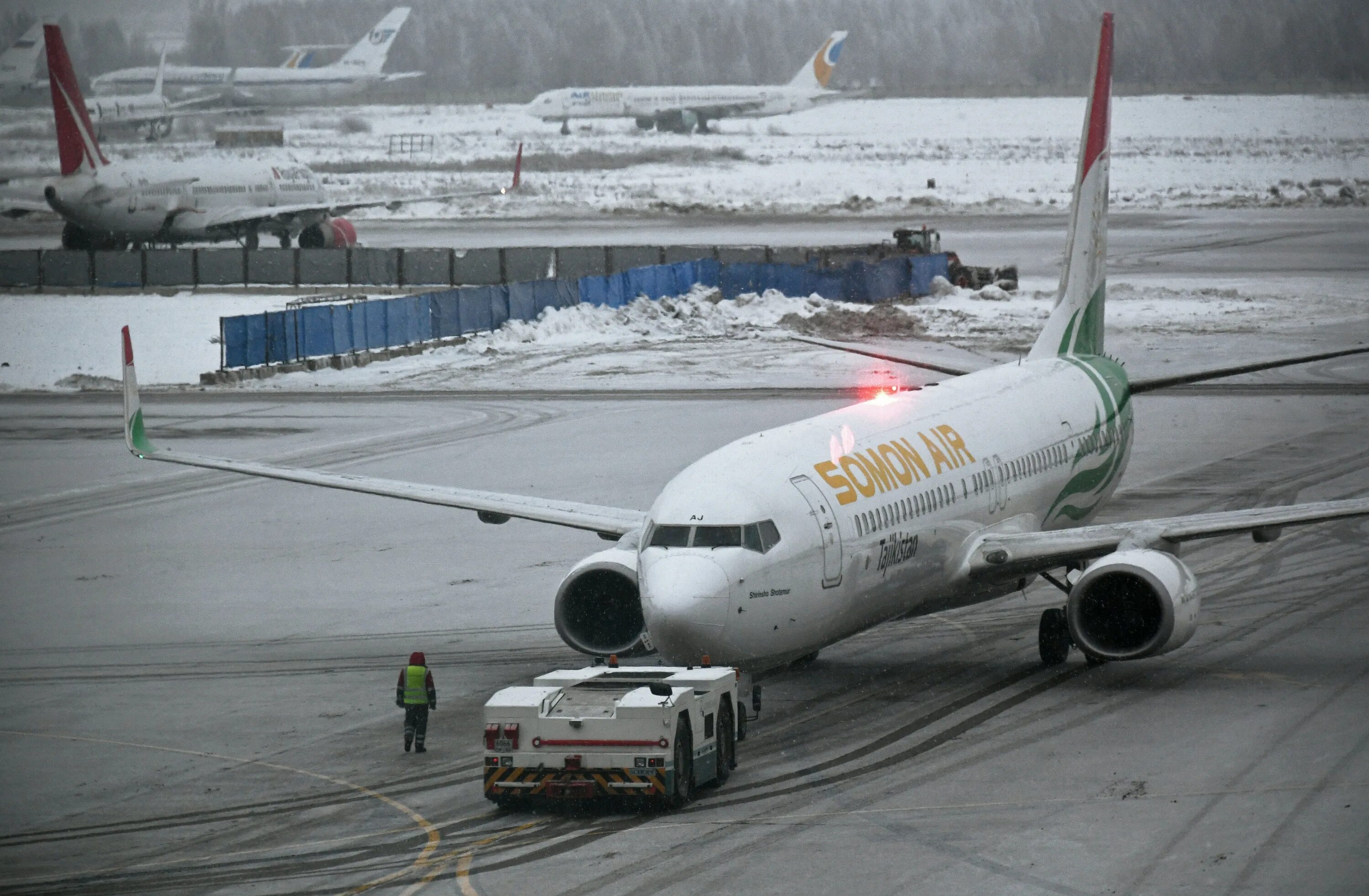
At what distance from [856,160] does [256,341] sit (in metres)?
102

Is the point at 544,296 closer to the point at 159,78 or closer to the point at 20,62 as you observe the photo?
the point at 20,62

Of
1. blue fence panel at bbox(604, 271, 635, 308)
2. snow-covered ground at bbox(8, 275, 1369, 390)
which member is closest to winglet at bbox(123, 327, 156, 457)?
snow-covered ground at bbox(8, 275, 1369, 390)

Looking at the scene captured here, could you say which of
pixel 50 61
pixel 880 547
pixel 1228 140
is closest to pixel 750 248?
pixel 50 61

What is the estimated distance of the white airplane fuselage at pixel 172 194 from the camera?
289 ft

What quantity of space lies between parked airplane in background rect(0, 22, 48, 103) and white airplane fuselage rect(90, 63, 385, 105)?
2840 inches

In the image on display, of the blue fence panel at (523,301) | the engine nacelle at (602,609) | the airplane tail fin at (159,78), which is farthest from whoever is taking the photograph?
the airplane tail fin at (159,78)

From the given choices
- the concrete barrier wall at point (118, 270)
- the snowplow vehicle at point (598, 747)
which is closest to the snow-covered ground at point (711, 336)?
the concrete barrier wall at point (118, 270)

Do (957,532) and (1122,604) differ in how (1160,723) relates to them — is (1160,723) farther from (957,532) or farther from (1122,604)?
(957,532)

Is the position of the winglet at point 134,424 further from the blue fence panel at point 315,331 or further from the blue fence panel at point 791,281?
the blue fence panel at point 791,281

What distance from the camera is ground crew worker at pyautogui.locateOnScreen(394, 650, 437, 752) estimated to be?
23.8m

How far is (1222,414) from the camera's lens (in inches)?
2189

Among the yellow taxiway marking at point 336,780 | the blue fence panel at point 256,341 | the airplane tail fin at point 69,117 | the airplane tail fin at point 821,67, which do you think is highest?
the airplane tail fin at point 821,67

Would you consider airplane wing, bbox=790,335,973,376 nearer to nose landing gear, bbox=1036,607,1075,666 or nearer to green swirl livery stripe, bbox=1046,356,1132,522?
green swirl livery stripe, bbox=1046,356,1132,522

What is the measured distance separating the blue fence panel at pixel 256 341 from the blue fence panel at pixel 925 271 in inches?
1219
